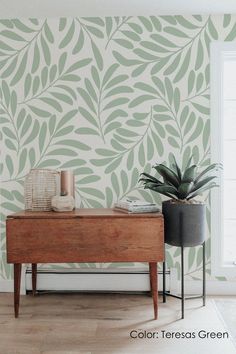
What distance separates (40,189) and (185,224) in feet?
3.64

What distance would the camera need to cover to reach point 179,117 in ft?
9.99

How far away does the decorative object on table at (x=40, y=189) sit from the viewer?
2.81 meters

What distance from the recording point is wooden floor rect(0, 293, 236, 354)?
7.13 ft

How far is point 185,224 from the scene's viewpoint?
259cm

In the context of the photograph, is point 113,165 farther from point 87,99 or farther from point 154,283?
point 154,283

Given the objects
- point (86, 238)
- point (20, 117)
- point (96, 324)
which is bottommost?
point (96, 324)

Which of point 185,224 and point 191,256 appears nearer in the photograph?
point 185,224

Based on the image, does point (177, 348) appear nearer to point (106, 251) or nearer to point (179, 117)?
point (106, 251)

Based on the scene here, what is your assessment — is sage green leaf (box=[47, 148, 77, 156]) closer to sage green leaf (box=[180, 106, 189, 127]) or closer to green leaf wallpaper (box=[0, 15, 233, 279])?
green leaf wallpaper (box=[0, 15, 233, 279])

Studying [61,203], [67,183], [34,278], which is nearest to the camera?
[61,203]

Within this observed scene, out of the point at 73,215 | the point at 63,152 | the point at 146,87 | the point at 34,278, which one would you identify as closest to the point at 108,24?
the point at 146,87

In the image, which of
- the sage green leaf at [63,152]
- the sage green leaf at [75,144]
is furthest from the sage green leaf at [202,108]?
the sage green leaf at [63,152]

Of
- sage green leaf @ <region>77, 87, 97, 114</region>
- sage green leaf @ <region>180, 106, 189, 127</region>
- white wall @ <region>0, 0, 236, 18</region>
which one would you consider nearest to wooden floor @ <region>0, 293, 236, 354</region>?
sage green leaf @ <region>180, 106, 189, 127</region>

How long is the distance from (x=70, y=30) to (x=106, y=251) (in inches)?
70.6
